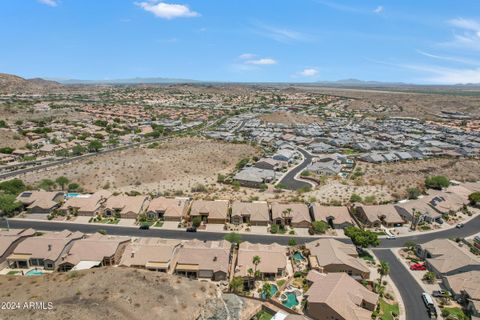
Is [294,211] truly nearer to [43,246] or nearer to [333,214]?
[333,214]

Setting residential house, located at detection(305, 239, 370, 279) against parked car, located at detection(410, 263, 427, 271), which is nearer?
residential house, located at detection(305, 239, 370, 279)

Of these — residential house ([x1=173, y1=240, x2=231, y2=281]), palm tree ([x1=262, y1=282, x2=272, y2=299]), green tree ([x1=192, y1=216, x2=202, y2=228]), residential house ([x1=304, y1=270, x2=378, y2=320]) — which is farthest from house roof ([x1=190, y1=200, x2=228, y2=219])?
residential house ([x1=304, y1=270, x2=378, y2=320])

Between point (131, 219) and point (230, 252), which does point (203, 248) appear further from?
point (131, 219)

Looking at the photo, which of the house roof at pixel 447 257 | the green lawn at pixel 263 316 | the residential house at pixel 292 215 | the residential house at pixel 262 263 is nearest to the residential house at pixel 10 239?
the residential house at pixel 262 263

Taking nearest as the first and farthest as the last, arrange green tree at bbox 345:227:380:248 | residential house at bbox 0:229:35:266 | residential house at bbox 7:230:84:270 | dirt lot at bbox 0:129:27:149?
residential house at bbox 7:230:84:270
residential house at bbox 0:229:35:266
green tree at bbox 345:227:380:248
dirt lot at bbox 0:129:27:149

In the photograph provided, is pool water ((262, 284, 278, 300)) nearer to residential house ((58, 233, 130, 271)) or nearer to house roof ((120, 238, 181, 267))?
house roof ((120, 238, 181, 267))

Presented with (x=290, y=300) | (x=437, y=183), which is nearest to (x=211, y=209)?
(x=290, y=300)

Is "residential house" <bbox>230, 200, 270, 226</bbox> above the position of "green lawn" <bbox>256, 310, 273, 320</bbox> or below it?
above
